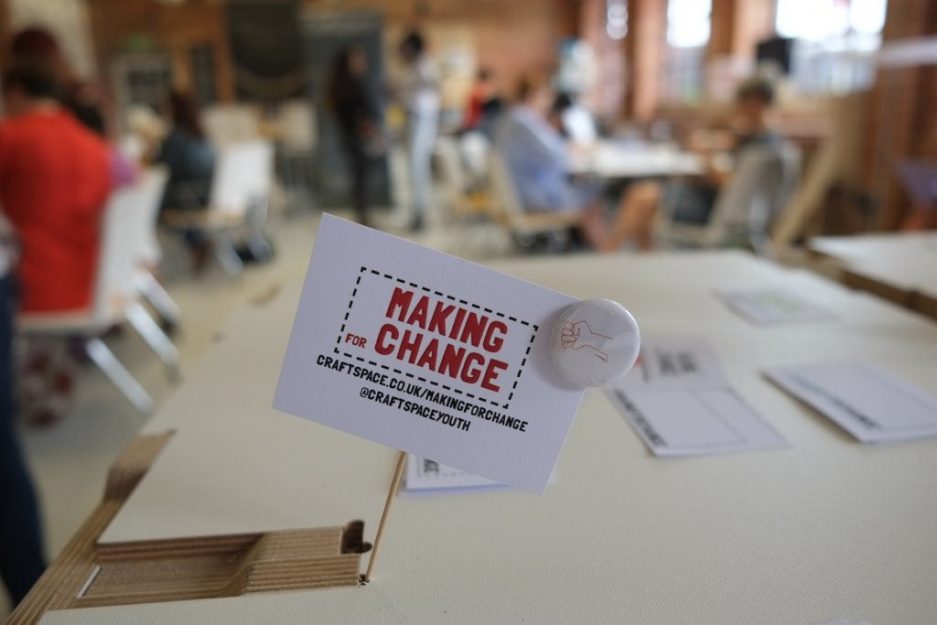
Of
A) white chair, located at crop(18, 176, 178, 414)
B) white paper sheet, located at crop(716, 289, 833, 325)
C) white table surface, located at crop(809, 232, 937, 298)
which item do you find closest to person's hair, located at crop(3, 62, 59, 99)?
white chair, located at crop(18, 176, 178, 414)

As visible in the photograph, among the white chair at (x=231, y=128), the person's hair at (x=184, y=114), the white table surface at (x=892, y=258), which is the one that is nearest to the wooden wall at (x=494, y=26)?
the white chair at (x=231, y=128)

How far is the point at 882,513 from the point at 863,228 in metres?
4.19

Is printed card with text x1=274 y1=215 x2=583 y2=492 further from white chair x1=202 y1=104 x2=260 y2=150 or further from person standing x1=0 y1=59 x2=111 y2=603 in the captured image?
white chair x1=202 y1=104 x2=260 y2=150

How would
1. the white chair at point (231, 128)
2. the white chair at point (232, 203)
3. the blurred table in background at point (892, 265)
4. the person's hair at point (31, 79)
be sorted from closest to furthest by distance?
1. the blurred table in background at point (892, 265)
2. the person's hair at point (31, 79)
3. the white chair at point (232, 203)
4. the white chair at point (231, 128)

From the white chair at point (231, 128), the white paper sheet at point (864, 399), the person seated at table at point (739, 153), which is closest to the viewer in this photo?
the white paper sheet at point (864, 399)

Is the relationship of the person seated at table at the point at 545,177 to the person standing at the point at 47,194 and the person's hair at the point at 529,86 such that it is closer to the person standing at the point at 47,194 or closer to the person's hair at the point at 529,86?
the person's hair at the point at 529,86

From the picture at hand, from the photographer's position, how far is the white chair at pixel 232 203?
435cm

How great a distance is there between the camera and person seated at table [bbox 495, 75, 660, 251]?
3.88 metres

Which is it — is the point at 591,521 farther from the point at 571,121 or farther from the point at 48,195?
the point at 571,121

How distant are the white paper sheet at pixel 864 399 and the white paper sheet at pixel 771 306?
209 millimetres

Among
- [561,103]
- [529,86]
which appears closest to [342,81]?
[561,103]

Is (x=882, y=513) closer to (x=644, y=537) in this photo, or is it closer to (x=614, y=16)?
(x=644, y=537)

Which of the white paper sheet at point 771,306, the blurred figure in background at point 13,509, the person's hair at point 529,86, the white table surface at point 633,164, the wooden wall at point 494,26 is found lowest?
the blurred figure in background at point 13,509

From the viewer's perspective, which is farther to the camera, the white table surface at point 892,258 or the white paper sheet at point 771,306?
the white table surface at point 892,258
